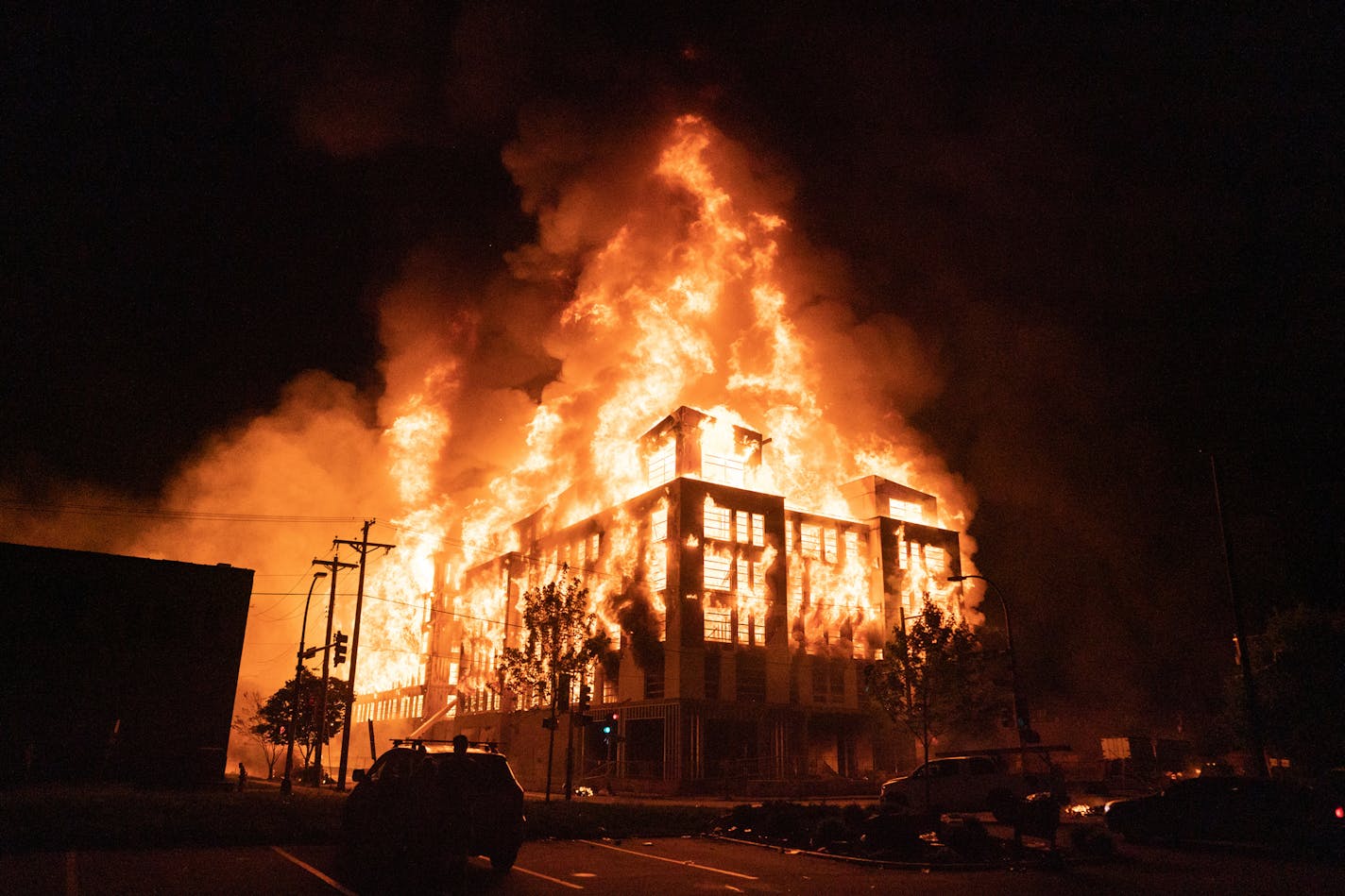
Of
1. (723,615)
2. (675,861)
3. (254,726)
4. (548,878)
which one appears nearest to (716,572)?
(723,615)

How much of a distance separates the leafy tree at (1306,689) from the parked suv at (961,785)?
22.2 meters

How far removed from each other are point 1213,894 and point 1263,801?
665 centimetres

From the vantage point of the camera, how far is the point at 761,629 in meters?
52.3

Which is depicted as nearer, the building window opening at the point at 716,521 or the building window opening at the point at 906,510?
the building window opening at the point at 716,521

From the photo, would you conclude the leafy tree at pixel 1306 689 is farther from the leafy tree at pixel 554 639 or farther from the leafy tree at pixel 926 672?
the leafy tree at pixel 554 639

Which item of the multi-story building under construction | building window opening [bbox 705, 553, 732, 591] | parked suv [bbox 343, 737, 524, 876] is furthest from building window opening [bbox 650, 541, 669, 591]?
parked suv [bbox 343, 737, 524, 876]

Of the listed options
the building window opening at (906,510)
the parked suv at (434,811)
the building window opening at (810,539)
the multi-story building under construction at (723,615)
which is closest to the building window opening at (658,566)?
the multi-story building under construction at (723,615)

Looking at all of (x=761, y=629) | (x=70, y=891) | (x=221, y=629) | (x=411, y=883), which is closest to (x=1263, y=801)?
(x=411, y=883)

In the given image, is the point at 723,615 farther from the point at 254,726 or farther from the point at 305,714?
the point at 254,726

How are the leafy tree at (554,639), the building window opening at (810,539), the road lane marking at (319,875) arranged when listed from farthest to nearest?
the building window opening at (810,539) → the leafy tree at (554,639) → the road lane marking at (319,875)

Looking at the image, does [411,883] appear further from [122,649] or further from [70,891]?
[122,649]

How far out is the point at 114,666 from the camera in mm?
40531

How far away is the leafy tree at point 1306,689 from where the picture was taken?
39.4 metres

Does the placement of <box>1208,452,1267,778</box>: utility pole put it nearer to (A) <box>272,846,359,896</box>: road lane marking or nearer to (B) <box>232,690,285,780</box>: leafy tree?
(A) <box>272,846,359,896</box>: road lane marking
